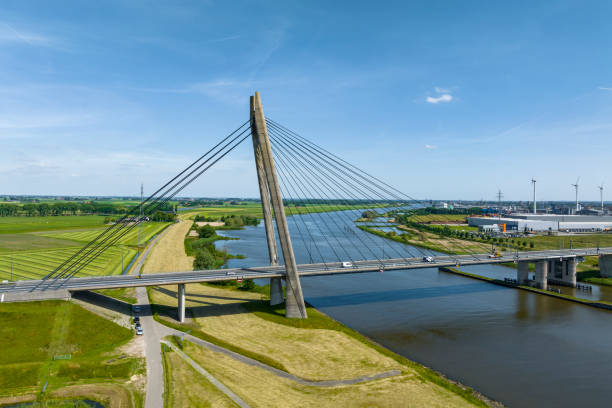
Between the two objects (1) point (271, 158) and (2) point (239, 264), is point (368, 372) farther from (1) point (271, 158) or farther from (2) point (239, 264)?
(2) point (239, 264)

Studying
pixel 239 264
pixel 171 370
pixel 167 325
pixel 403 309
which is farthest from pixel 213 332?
pixel 239 264

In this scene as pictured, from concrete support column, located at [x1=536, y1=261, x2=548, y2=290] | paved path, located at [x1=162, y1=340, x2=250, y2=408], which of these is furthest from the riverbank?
paved path, located at [x1=162, y1=340, x2=250, y2=408]

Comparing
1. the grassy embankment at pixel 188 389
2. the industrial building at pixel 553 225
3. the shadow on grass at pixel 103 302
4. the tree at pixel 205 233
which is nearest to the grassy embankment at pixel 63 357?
the grassy embankment at pixel 188 389

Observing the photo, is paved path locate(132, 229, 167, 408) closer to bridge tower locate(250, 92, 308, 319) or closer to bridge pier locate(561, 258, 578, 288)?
bridge tower locate(250, 92, 308, 319)

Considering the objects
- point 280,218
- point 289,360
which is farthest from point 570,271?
point 289,360

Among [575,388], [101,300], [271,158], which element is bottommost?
[575,388]

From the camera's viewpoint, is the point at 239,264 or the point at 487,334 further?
the point at 239,264

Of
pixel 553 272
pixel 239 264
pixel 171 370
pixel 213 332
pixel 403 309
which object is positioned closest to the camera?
pixel 171 370
